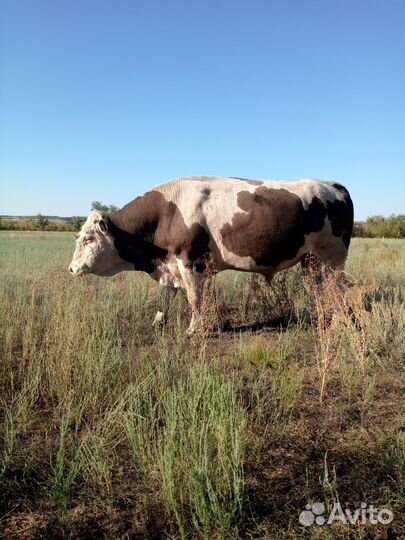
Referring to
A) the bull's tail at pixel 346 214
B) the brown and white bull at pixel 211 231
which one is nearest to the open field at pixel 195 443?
the brown and white bull at pixel 211 231

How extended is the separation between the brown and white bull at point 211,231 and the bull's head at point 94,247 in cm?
1

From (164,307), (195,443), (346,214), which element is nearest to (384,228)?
(346,214)

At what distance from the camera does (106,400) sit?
11.2 feet

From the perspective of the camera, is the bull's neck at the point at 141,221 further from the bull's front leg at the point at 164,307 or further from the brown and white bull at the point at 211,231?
the bull's front leg at the point at 164,307

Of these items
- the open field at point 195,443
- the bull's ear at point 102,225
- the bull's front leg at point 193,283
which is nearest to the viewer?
the open field at point 195,443

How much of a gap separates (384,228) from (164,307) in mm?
37538

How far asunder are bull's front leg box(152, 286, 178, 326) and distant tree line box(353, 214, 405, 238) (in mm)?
34548

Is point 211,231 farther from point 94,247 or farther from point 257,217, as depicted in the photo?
point 94,247

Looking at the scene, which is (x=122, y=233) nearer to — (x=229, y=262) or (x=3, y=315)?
(x=229, y=262)

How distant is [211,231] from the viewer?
595 cm

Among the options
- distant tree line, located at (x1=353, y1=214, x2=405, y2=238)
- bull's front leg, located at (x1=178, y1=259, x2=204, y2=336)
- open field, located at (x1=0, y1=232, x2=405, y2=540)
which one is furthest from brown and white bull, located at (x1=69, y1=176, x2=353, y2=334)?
distant tree line, located at (x1=353, y1=214, x2=405, y2=238)

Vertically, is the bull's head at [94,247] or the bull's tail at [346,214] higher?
the bull's tail at [346,214]

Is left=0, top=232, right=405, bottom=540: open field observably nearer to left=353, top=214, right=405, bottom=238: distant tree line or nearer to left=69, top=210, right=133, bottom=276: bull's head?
left=69, top=210, right=133, bottom=276: bull's head

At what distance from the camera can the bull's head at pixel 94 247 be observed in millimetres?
→ 6137
